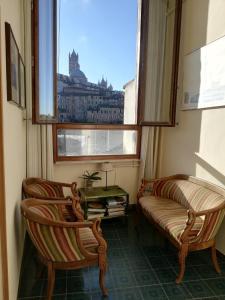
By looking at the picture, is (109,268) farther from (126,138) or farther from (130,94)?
(130,94)


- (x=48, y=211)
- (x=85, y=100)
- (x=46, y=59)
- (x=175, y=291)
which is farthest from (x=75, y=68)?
(x=175, y=291)

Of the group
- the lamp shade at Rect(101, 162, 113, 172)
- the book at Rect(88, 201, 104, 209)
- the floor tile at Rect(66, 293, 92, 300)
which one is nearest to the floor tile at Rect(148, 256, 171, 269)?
the floor tile at Rect(66, 293, 92, 300)

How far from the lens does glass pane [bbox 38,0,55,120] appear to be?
2.49 m

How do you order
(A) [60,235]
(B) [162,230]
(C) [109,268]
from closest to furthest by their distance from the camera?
(A) [60,235] < (C) [109,268] < (B) [162,230]

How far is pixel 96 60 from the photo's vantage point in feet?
10.4

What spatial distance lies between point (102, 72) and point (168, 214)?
2.09 metres

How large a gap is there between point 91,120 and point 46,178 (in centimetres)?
103

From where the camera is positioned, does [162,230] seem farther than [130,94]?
No

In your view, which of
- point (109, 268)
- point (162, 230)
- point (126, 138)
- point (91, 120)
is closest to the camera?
point (109, 268)

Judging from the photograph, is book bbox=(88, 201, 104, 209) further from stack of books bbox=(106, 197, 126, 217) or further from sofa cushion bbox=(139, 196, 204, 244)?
sofa cushion bbox=(139, 196, 204, 244)

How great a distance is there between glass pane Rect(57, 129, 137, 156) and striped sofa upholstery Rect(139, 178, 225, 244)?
822 millimetres

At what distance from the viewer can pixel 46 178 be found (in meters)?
3.02

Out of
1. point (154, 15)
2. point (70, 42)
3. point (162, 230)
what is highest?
point (154, 15)

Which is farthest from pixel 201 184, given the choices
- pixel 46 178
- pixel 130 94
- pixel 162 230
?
pixel 46 178
